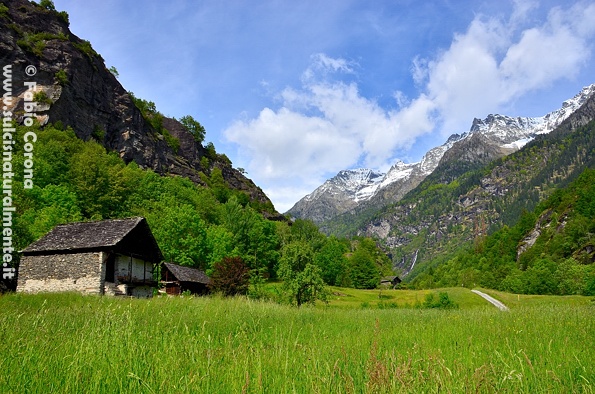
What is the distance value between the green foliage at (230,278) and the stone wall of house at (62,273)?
12501 mm

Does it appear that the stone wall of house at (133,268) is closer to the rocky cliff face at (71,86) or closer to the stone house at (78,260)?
the stone house at (78,260)

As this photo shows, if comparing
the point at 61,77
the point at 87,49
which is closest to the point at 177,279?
the point at 61,77

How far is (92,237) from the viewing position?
1400 inches

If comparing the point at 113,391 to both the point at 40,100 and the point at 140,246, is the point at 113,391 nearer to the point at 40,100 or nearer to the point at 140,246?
the point at 140,246

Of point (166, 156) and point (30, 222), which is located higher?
point (166, 156)

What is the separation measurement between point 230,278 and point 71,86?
5830 centimetres

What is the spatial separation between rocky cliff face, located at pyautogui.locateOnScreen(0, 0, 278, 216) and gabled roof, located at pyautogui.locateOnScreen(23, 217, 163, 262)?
41.1 metres

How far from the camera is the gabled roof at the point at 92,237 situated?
34656mm

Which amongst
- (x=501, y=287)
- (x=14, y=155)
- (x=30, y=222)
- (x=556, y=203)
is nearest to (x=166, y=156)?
(x=14, y=155)

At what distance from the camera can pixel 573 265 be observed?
92875 mm

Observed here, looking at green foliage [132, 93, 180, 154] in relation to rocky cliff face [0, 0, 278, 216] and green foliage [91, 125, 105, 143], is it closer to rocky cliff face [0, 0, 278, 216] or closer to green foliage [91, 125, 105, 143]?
rocky cliff face [0, 0, 278, 216]

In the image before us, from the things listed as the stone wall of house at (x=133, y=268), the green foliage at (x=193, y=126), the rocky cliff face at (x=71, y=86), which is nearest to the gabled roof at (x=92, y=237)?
the stone wall of house at (x=133, y=268)

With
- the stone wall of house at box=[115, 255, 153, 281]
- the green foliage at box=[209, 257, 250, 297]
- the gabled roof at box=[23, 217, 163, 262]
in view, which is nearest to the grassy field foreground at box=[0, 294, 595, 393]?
the gabled roof at box=[23, 217, 163, 262]

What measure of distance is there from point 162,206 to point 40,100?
99.3 feet
